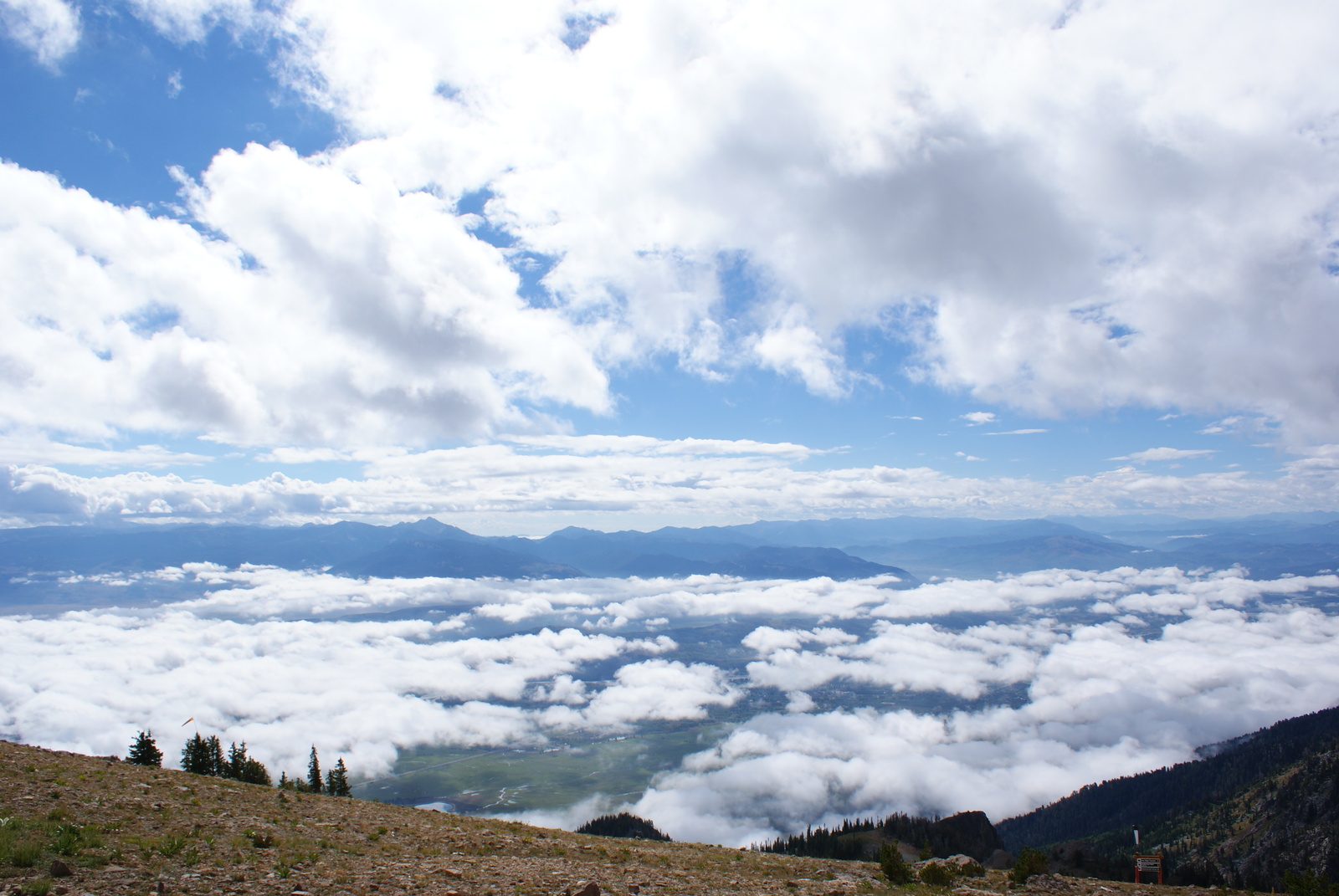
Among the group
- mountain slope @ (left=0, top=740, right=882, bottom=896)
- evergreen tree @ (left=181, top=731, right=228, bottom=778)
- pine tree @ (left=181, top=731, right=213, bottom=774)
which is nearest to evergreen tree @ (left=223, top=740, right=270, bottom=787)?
evergreen tree @ (left=181, top=731, right=228, bottom=778)

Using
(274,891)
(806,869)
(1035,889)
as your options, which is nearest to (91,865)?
(274,891)

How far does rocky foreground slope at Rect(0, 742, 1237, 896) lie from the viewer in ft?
48.9

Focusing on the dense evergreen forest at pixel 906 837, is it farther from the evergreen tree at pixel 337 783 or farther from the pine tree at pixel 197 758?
the pine tree at pixel 197 758

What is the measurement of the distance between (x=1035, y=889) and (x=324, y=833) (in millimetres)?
27665

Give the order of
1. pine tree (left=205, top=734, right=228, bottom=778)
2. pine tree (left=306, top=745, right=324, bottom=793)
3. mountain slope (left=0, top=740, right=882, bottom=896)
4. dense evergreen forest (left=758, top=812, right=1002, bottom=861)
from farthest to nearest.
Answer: dense evergreen forest (left=758, top=812, right=1002, bottom=861), pine tree (left=306, top=745, right=324, bottom=793), pine tree (left=205, top=734, right=228, bottom=778), mountain slope (left=0, top=740, right=882, bottom=896)

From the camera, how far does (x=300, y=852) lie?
19.1 m

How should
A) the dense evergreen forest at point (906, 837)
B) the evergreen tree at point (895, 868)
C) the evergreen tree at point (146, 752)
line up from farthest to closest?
the dense evergreen forest at point (906, 837)
the evergreen tree at point (146, 752)
the evergreen tree at point (895, 868)

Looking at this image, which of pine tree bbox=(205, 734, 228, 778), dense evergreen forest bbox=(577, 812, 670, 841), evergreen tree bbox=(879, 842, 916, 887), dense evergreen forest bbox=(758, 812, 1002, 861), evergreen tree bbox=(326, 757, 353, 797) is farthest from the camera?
dense evergreen forest bbox=(577, 812, 670, 841)

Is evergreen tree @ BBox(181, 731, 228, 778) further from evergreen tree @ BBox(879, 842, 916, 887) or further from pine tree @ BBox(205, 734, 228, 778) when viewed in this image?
evergreen tree @ BBox(879, 842, 916, 887)

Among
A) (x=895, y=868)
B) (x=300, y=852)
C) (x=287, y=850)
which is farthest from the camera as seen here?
(x=895, y=868)

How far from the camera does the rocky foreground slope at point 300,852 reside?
14891 mm

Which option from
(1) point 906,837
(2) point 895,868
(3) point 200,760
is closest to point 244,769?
(3) point 200,760

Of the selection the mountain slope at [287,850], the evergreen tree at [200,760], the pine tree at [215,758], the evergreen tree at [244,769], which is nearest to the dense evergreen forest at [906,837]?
the evergreen tree at [244,769]

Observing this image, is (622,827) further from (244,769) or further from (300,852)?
(300,852)
